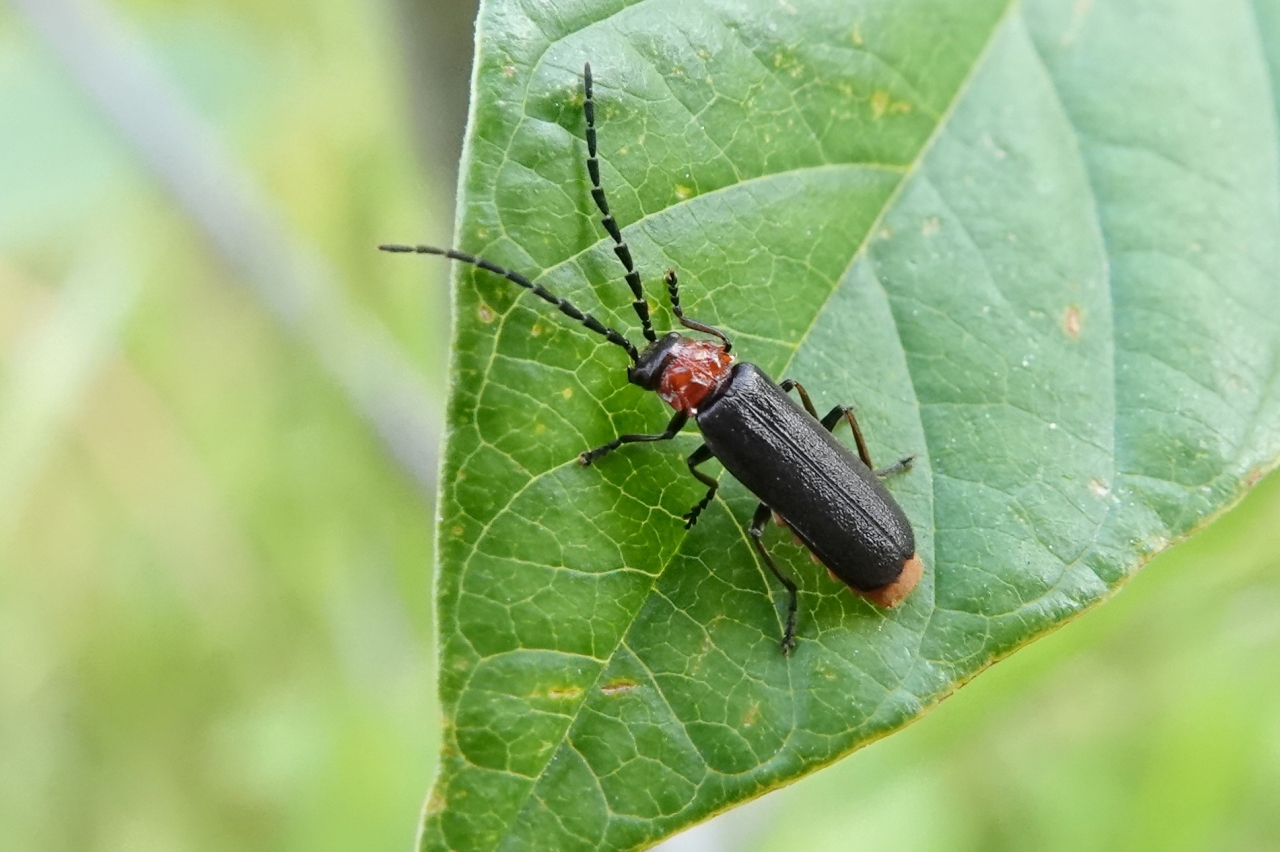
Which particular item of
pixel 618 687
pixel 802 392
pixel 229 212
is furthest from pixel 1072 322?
pixel 229 212

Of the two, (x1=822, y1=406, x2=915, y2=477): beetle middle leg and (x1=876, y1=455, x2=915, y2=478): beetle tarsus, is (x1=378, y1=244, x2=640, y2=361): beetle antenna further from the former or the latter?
(x1=876, y1=455, x2=915, y2=478): beetle tarsus

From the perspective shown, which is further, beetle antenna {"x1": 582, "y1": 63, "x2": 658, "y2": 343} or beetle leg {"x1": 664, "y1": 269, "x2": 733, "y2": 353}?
beetle leg {"x1": 664, "y1": 269, "x2": 733, "y2": 353}

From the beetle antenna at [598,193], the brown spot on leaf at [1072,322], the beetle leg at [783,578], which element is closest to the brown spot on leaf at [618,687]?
the beetle leg at [783,578]

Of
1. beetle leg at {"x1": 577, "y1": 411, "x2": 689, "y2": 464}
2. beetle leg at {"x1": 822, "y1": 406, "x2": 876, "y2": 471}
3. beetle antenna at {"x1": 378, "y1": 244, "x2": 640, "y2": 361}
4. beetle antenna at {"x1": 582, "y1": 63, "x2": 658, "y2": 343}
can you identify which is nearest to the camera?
beetle antenna at {"x1": 378, "y1": 244, "x2": 640, "y2": 361}

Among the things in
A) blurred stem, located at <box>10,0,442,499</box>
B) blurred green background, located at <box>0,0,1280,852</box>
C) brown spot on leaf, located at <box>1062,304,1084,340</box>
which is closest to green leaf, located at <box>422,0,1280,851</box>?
brown spot on leaf, located at <box>1062,304,1084,340</box>

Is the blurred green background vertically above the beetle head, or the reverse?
the beetle head

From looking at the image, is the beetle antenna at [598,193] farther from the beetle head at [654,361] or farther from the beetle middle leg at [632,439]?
the beetle middle leg at [632,439]
